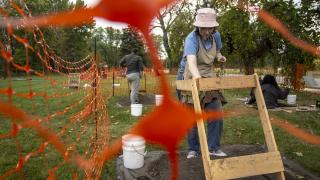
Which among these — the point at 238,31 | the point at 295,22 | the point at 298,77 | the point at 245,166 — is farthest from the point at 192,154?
the point at 298,77

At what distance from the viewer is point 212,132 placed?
4.45 metres

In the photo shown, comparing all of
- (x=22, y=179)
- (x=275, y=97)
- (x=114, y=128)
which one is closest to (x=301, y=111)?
(x=275, y=97)

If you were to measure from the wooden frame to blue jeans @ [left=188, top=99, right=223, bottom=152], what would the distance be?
0.51 meters

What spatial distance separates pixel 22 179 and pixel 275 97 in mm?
7676

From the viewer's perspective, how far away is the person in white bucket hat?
393 centimetres

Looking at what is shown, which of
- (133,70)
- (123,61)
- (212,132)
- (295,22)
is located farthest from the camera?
(295,22)

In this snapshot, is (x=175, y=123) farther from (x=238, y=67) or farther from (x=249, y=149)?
(x=238, y=67)

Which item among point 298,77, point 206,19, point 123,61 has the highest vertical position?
point 206,19

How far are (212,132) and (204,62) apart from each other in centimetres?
86

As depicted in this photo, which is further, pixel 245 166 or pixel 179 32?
pixel 179 32

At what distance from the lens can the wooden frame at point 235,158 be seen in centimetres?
337

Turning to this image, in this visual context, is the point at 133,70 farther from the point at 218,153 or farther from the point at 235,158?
the point at 235,158

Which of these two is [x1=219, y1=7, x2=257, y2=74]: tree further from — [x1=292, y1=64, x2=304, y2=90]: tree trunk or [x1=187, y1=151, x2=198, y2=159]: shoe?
[x1=187, y1=151, x2=198, y2=159]: shoe

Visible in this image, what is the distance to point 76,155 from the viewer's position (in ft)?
16.9
